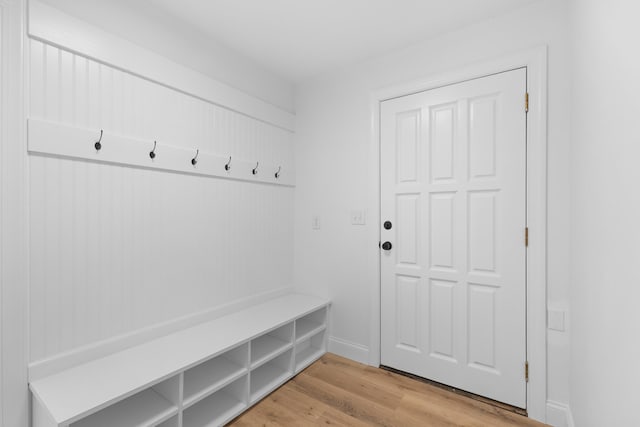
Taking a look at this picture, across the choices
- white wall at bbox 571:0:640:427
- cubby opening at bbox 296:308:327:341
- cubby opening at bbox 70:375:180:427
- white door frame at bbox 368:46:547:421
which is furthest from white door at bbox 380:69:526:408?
cubby opening at bbox 70:375:180:427

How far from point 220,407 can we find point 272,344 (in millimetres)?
516

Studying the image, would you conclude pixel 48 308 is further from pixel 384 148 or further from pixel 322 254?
pixel 384 148

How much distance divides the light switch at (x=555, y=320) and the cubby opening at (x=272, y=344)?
161cm

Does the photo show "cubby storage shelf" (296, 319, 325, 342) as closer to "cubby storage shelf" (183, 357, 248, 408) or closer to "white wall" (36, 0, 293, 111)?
"cubby storage shelf" (183, 357, 248, 408)

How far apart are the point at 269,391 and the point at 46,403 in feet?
3.84

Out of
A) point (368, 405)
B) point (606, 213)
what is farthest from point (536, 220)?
point (368, 405)

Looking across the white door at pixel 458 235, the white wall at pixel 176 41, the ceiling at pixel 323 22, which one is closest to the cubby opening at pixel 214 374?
the white door at pixel 458 235

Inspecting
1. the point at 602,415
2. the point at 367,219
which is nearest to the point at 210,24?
the point at 367,219

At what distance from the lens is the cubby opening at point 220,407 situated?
5.45 ft

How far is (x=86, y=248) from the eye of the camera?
1.52 m

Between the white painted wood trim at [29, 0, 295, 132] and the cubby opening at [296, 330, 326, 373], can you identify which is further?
the cubby opening at [296, 330, 326, 373]

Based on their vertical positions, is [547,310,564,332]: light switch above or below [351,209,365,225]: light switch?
below

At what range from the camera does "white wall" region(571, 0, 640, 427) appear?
0.76 metres

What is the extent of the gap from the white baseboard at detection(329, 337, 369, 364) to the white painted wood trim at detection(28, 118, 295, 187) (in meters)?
1.52
